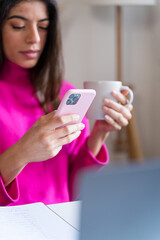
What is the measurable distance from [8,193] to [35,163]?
0.51 feet

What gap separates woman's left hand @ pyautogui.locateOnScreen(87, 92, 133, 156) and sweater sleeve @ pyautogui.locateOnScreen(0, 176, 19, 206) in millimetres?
295

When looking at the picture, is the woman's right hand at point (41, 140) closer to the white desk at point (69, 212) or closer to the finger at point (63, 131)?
the finger at point (63, 131)

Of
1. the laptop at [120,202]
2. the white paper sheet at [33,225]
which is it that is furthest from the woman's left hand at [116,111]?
the laptop at [120,202]

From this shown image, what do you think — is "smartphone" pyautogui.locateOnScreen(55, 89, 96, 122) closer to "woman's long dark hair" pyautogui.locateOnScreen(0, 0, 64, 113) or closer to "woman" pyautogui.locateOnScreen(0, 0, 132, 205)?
"woman" pyautogui.locateOnScreen(0, 0, 132, 205)

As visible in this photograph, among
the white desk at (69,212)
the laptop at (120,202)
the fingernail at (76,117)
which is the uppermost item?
the laptop at (120,202)

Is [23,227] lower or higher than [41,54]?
lower

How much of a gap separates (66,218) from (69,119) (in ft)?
0.63

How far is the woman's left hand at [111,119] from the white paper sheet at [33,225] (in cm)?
32

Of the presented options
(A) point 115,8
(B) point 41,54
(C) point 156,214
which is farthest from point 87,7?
(C) point 156,214

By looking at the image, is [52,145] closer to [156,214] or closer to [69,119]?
[69,119]

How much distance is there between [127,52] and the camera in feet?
8.80

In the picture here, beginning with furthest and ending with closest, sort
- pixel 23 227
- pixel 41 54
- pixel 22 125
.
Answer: pixel 41 54
pixel 22 125
pixel 23 227

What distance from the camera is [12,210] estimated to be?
731 mm

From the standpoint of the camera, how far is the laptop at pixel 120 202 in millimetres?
316
